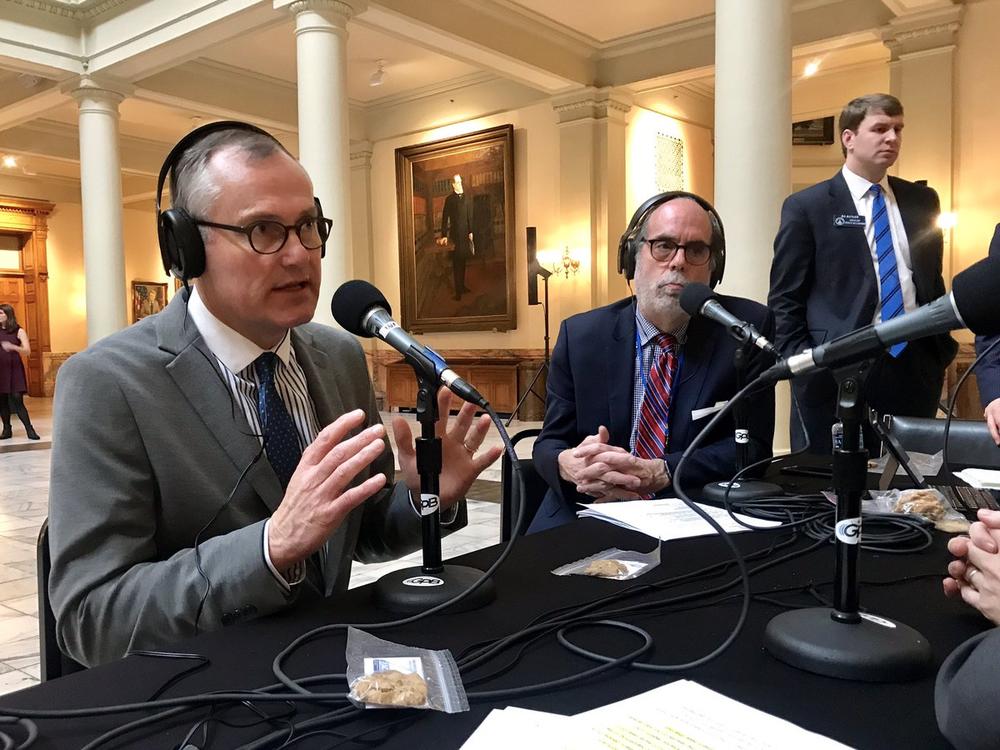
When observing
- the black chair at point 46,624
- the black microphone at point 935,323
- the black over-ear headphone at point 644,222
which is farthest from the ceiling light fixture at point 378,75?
the black microphone at point 935,323

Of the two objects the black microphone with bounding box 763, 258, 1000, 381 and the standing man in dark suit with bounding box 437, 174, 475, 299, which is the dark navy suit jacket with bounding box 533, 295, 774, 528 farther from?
the standing man in dark suit with bounding box 437, 174, 475, 299

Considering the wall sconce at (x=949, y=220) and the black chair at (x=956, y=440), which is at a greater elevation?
the wall sconce at (x=949, y=220)

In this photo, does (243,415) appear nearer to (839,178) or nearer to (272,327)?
(272,327)

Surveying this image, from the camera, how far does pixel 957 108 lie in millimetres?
8227

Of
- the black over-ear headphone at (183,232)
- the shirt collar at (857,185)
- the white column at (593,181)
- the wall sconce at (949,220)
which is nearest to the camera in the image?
the black over-ear headphone at (183,232)

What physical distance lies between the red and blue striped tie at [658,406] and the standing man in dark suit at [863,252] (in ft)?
3.75

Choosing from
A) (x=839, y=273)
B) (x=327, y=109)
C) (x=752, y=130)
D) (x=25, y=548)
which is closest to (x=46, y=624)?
(x=839, y=273)

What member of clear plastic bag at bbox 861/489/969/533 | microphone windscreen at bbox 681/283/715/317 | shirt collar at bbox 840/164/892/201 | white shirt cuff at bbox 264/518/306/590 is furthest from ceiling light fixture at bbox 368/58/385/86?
white shirt cuff at bbox 264/518/306/590

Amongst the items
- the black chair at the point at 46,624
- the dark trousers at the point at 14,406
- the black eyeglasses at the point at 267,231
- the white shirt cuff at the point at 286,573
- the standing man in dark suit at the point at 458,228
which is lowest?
the dark trousers at the point at 14,406

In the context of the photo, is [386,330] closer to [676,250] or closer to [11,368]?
[676,250]

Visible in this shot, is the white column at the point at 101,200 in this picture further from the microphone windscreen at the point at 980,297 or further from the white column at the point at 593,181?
the microphone windscreen at the point at 980,297

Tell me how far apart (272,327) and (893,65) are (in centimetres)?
903

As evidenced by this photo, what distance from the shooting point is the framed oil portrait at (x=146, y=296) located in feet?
58.6

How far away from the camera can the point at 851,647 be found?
0.91 m
